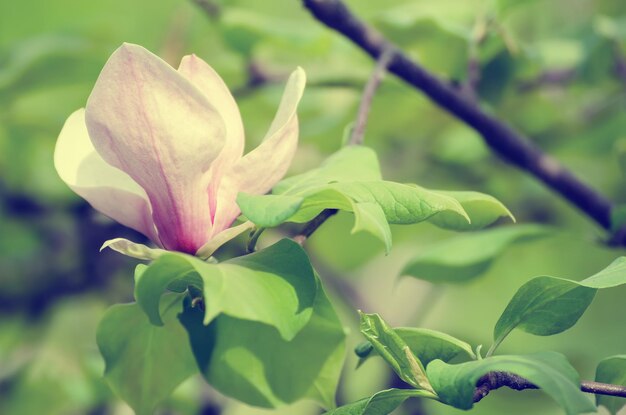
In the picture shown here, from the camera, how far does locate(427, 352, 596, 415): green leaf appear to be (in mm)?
429

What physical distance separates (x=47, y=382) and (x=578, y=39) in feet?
3.49

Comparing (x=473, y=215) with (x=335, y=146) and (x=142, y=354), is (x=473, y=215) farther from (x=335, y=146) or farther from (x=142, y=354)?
(x=335, y=146)

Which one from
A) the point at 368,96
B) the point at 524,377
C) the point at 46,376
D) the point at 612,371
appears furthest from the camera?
the point at 46,376

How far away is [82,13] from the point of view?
1738mm

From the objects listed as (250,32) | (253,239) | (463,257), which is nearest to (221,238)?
(253,239)

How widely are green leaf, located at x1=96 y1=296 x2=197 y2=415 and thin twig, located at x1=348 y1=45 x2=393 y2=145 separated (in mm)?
206

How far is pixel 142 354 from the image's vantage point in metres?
0.61

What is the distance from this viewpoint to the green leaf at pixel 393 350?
49 cm

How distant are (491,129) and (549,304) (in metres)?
0.39

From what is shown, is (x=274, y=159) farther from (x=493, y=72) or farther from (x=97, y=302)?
(x=97, y=302)

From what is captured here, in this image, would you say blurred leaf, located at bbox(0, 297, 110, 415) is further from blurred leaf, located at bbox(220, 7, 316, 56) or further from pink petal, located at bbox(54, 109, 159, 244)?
pink petal, located at bbox(54, 109, 159, 244)

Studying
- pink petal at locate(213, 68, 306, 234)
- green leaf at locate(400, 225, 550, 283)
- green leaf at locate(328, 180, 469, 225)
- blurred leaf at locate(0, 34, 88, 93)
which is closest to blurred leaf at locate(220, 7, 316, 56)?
blurred leaf at locate(0, 34, 88, 93)

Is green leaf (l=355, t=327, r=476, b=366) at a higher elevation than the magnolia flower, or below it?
below

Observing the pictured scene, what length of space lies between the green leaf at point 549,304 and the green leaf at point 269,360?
0.13 meters
